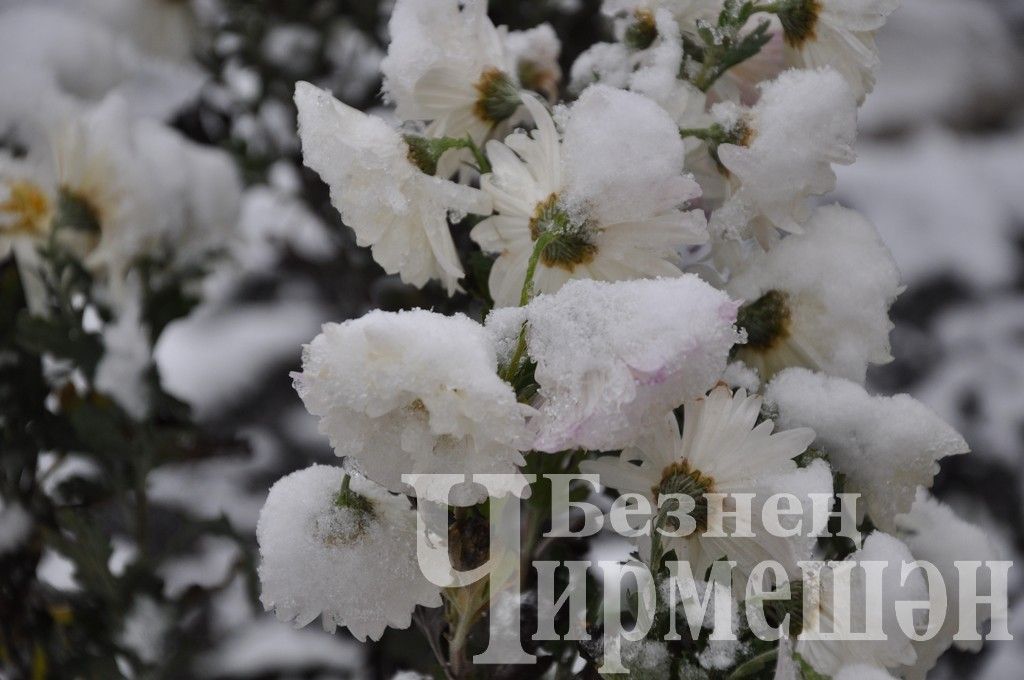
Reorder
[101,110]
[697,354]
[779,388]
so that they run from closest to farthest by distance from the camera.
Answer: [697,354], [779,388], [101,110]

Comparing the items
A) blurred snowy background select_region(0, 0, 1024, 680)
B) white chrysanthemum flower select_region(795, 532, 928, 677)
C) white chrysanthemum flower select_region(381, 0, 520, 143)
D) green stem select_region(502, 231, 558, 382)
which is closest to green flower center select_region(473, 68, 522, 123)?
white chrysanthemum flower select_region(381, 0, 520, 143)

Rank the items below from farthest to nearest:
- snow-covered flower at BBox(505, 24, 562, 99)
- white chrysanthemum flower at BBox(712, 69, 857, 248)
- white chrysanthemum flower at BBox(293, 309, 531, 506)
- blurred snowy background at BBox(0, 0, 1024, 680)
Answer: blurred snowy background at BBox(0, 0, 1024, 680), snow-covered flower at BBox(505, 24, 562, 99), white chrysanthemum flower at BBox(712, 69, 857, 248), white chrysanthemum flower at BBox(293, 309, 531, 506)

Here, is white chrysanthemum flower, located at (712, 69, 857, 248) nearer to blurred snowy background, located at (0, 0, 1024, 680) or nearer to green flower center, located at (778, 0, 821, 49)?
green flower center, located at (778, 0, 821, 49)

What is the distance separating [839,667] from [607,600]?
Result: 0.11 meters

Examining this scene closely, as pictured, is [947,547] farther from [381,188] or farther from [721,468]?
[381,188]

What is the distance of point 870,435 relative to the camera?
443 millimetres

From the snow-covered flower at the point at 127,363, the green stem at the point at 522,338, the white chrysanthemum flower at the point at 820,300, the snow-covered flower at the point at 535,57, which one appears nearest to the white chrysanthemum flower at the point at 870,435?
the white chrysanthemum flower at the point at 820,300

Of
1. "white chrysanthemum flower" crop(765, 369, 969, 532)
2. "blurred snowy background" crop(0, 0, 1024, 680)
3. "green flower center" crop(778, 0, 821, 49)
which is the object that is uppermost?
"green flower center" crop(778, 0, 821, 49)

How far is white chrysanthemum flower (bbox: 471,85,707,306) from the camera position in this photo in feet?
1.33

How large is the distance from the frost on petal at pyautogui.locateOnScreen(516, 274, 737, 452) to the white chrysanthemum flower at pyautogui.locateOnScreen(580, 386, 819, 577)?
0.05m

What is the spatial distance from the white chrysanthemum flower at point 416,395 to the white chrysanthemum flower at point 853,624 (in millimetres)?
140

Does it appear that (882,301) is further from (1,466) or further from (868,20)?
(1,466)

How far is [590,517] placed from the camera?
533 mm

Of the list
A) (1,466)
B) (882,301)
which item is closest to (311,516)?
(882,301)
